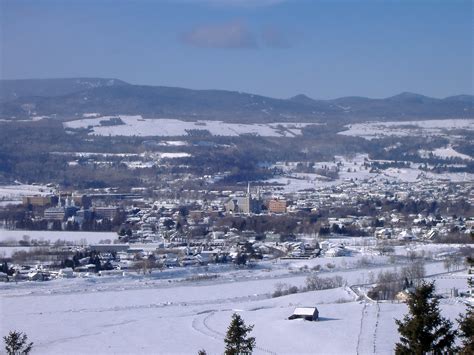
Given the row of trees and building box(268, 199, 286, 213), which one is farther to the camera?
building box(268, 199, 286, 213)

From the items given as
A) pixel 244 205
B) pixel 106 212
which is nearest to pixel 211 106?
pixel 244 205

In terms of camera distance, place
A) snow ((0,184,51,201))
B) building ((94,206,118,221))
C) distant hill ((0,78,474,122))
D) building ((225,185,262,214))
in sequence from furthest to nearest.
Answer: distant hill ((0,78,474,122)), snow ((0,184,51,201)), building ((225,185,262,214)), building ((94,206,118,221))

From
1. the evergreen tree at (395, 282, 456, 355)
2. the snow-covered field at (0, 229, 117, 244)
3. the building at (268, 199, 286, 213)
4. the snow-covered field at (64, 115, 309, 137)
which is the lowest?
the building at (268, 199, 286, 213)

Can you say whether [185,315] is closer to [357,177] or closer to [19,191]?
[19,191]

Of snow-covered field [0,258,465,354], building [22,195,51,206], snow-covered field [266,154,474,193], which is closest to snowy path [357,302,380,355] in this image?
snow-covered field [0,258,465,354]

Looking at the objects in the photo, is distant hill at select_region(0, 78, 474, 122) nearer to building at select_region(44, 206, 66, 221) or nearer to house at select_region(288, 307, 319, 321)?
building at select_region(44, 206, 66, 221)

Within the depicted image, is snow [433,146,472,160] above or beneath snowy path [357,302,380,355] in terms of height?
beneath

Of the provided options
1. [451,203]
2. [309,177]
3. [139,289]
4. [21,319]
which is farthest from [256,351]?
[309,177]

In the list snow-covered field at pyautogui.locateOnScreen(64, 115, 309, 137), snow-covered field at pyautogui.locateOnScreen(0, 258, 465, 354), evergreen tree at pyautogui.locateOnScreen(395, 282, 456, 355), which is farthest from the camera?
snow-covered field at pyautogui.locateOnScreen(64, 115, 309, 137)
